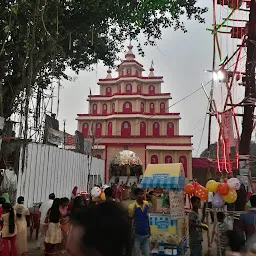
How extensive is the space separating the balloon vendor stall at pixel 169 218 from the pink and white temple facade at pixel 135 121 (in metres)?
19.7

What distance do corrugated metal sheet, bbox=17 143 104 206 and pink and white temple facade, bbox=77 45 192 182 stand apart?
13.6 meters

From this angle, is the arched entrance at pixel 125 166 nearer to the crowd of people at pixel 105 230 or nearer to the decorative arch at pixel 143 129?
the decorative arch at pixel 143 129

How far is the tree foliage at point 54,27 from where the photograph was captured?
24.4 ft

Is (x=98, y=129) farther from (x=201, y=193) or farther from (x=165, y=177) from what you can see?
(x=165, y=177)

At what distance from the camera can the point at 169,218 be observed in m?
6.61

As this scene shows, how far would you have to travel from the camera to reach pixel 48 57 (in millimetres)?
8477

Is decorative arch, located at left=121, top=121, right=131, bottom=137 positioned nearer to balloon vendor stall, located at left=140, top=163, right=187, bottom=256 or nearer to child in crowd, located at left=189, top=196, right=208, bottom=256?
balloon vendor stall, located at left=140, top=163, right=187, bottom=256

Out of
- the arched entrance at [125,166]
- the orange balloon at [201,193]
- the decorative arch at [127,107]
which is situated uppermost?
the decorative arch at [127,107]

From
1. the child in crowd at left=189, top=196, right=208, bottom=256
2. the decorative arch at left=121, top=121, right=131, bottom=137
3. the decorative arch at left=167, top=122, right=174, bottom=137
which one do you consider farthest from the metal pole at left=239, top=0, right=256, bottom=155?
the decorative arch at left=121, top=121, right=131, bottom=137

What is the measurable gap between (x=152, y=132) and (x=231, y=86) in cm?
1644

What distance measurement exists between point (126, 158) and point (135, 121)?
540 cm

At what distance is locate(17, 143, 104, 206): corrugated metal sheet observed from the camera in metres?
8.73

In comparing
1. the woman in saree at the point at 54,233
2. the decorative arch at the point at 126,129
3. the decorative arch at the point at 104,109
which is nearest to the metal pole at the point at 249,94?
the woman in saree at the point at 54,233

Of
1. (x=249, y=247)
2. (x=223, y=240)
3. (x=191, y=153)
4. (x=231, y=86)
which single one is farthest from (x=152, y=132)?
(x=249, y=247)
